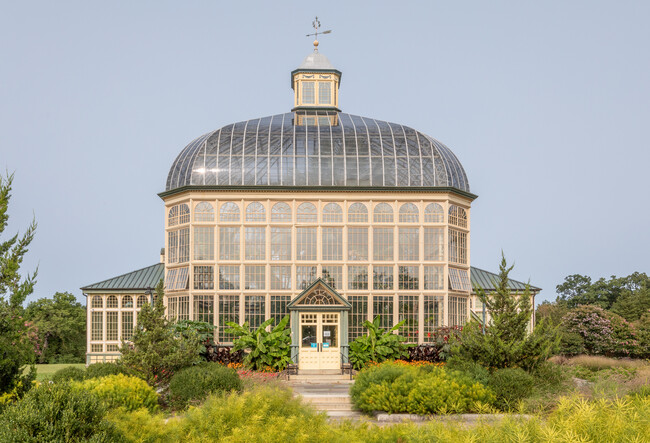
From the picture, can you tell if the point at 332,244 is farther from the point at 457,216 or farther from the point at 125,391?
the point at 125,391

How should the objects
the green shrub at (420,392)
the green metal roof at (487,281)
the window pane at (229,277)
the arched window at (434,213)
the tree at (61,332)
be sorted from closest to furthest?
the green shrub at (420,392) → the window pane at (229,277) → the arched window at (434,213) → the green metal roof at (487,281) → the tree at (61,332)

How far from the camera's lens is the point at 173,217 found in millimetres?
32625

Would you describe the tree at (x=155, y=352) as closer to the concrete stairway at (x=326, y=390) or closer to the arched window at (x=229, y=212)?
the concrete stairway at (x=326, y=390)

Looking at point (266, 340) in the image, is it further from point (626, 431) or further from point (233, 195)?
point (626, 431)

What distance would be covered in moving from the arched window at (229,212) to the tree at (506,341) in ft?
44.8

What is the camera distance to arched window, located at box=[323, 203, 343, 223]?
103 feet

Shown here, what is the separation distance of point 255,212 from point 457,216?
929cm

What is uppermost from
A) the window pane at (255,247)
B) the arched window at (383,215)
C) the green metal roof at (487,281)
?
the arched window at (383,215)

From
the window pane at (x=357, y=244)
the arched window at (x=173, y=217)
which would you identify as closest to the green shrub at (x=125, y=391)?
the window pane at (x=357, y=244)

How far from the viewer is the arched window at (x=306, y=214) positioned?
1235 inches

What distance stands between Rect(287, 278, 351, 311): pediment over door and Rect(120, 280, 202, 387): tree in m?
8.32

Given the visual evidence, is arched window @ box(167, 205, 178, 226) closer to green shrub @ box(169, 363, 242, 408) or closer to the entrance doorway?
the entrance doorway

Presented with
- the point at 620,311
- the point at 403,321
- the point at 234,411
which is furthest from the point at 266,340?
the point at 620,311

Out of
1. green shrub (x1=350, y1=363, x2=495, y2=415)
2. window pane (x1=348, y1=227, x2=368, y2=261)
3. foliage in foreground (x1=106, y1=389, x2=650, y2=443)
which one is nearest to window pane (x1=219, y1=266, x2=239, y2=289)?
window pane (x1=348, y1=227, x2=368, y2=261)
